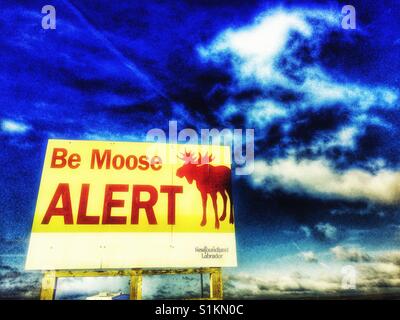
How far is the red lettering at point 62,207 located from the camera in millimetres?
6398

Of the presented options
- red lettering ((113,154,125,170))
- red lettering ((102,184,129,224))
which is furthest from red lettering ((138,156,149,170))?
red lettering ((102,184,129,224))

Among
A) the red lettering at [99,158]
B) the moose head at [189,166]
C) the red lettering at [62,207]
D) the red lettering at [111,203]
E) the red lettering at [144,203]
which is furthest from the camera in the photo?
the moose head at [189,166]

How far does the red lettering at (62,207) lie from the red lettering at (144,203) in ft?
4.09

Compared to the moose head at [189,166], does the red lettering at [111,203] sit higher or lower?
lower

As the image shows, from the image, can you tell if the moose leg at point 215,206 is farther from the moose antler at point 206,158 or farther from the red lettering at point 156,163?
the red lettering at point 156,163

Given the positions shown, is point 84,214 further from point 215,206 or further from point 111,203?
point 215,206

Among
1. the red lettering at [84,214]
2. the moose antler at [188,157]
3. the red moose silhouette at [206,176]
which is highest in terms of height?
the moose antler at [188,157]

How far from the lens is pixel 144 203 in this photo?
6.75 metres

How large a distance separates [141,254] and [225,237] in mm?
1749

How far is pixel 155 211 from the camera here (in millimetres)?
6707

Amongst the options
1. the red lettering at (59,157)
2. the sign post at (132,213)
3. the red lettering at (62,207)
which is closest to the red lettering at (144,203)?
the sign post at (132,213)
